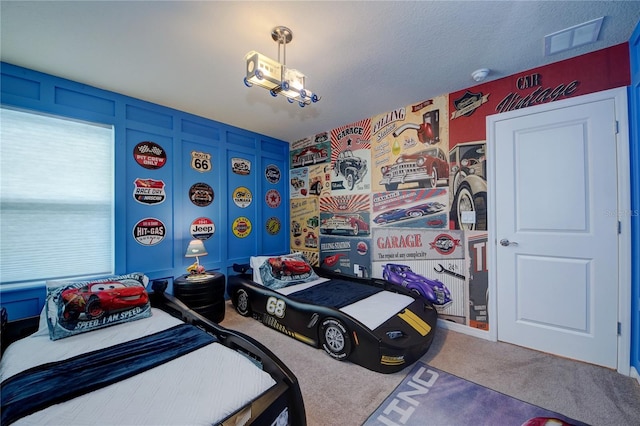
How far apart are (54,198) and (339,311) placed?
2.93 meters

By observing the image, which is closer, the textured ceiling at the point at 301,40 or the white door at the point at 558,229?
the textured ceiling at the point at 301,40

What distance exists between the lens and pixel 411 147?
3.11 metres

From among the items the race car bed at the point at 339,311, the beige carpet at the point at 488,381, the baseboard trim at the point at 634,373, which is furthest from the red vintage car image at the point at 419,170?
the baseboard trim at the point at 634,373

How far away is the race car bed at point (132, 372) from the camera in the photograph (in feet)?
3.69

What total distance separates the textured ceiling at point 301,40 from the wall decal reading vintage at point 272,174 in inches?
60.0

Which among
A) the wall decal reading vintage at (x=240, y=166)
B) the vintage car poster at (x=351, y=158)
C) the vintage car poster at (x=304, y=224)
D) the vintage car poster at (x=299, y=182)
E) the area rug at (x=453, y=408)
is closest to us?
the area rug at (x=453, y=408)

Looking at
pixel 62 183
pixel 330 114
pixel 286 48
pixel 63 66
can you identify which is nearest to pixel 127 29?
pixel 63 66

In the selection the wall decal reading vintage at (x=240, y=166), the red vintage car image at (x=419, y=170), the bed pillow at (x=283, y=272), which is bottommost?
the bed pillow at (x=283, y=272)

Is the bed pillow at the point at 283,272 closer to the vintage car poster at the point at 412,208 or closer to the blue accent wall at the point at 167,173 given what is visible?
the blue accent wall at the point at 167,173

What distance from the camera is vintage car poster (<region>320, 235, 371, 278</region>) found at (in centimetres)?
354

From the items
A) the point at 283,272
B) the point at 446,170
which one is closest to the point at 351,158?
the point at 446,170

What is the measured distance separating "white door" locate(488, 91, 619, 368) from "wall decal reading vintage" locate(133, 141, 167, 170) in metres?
3.77

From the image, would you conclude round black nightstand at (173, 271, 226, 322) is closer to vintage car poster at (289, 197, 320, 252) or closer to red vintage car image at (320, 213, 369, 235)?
vintage car poster at (289, 197, 320, 252)

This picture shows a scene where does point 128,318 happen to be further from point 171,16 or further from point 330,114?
point 330,114
